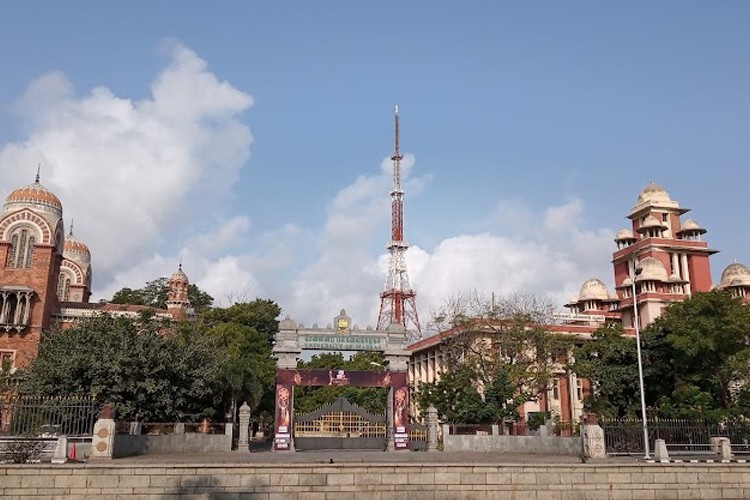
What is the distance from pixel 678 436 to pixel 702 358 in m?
9.54

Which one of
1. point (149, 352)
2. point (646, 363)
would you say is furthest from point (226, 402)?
point (646, 363)

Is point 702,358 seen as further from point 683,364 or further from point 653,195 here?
point 653,195

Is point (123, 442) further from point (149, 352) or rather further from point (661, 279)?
point (661, 279)

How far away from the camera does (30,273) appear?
140ft

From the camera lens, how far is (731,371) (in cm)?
3161

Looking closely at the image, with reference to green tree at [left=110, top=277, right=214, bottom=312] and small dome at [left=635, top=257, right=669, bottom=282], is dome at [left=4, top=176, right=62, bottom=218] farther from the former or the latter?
small dome at [left=635, top=257, right=669, bottom=282]

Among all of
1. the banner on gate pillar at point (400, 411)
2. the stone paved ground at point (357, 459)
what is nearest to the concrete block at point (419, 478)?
the stone paved ground at point (357, 459)

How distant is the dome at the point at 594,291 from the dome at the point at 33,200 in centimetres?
4405

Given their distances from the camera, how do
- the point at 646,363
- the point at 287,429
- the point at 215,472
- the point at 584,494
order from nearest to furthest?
the point at 215,472 < the point at 584,494 < the point at 287,429 < the point at 646,363

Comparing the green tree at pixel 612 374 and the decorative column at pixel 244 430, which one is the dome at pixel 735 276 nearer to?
the green tree at pixel 612 374

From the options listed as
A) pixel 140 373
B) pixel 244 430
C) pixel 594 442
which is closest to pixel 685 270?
pixel 594 442

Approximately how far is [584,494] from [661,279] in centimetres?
3902

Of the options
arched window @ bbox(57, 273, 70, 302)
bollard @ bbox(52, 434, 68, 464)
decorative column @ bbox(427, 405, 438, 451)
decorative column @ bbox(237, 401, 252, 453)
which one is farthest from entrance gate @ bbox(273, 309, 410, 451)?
arched window @ bbox(57, 273, 70, 302)

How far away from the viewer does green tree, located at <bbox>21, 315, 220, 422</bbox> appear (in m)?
26.4
